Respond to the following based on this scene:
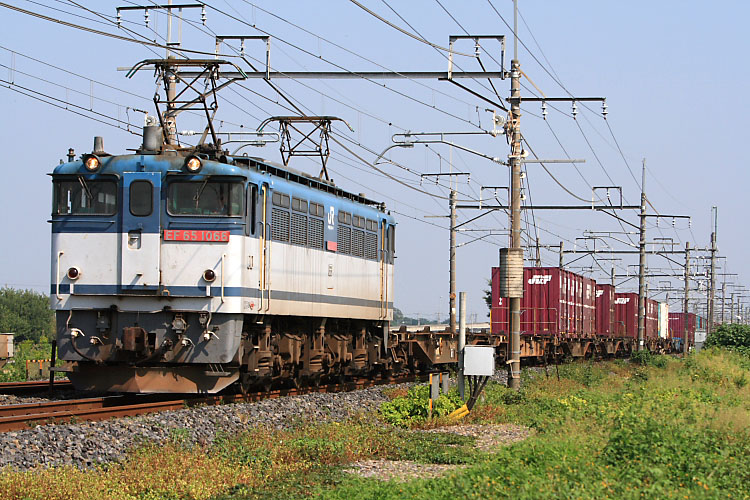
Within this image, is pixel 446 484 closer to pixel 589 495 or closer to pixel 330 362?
pixel 589 495

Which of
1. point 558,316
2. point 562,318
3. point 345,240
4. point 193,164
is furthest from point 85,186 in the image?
point 562,318

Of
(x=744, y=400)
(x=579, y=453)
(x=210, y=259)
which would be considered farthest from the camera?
(x=744, y=400)

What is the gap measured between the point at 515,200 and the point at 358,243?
3.75 metres

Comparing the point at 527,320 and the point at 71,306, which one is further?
the point at 527,320

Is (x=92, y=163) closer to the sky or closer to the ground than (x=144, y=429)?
closer to the sky

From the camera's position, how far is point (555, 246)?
5422 cm

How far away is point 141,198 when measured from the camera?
57.5 feet

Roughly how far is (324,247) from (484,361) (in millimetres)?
4787

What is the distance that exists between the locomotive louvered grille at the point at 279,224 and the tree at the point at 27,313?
66.3 metres

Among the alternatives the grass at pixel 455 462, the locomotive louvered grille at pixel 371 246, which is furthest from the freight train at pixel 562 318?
the grass at pixel 455 462

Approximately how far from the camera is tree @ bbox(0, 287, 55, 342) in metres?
81.2

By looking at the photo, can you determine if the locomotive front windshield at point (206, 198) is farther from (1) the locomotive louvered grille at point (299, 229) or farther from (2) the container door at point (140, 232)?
(1) the locomotive louvered grille at point (299, 229)

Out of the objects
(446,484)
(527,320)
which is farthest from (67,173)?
(527,320)

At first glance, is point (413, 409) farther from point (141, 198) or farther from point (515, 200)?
point (515, 200)
